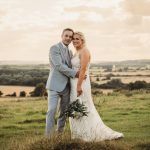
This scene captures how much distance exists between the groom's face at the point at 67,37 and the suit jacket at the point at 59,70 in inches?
5.1

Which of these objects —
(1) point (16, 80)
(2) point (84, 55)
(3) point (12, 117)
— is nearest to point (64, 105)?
(2) point (84, 55)

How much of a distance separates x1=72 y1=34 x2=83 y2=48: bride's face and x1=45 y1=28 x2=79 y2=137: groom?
118 mm

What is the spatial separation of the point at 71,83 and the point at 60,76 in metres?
0.32

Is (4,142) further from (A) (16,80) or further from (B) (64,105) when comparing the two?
(A) (16,80)

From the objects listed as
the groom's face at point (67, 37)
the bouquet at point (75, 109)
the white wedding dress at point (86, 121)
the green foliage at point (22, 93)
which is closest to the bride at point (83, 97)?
the white wedding dress at point (86, 121)

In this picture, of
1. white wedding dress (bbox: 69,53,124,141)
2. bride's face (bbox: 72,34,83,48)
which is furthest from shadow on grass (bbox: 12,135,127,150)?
bride's face (bbox: 72,34,83,48)

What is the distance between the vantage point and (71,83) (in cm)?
1113

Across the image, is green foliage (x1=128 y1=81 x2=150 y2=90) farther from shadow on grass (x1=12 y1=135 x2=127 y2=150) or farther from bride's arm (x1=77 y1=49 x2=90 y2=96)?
shadow on grass (x1=12 y1=135 x2=127 y2=150)

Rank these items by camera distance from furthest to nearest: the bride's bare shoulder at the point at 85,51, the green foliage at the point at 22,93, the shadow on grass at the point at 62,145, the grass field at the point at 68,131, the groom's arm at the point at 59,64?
the green foliage at the point at 22,93 → the bride's bare shoulder at the point at 85,51 → the groom's arm at the point at 59,64 → the grass field at the point at 68,131 → the shadow on grass at the point at 62,145

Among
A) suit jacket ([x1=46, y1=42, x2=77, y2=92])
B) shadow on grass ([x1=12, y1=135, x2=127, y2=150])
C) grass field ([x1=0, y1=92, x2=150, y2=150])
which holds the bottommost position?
grass field ([x1=0, y1=92, x2=150, y2=150])

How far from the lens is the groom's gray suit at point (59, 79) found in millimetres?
10914

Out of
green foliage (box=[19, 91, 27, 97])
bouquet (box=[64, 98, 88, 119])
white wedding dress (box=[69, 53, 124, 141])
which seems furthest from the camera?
green foliage (box=[19, 91, 27, 97])

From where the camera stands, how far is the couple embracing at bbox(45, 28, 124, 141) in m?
10.9

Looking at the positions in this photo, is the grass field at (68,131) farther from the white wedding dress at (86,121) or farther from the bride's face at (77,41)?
the bride's face at (77,41)
